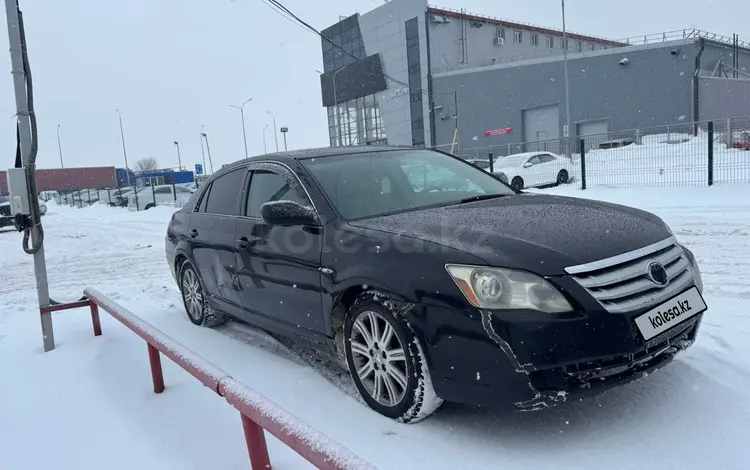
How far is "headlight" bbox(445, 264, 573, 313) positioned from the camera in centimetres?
240

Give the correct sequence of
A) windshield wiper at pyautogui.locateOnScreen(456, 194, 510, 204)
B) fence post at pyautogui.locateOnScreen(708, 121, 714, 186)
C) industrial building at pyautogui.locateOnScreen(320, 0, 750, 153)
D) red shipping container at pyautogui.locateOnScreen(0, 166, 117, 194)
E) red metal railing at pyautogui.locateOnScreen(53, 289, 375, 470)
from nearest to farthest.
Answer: red metal railing at pyautogui.locateOnScreen(53, 289, 375, 470) → windshield wiper at pyautogui.locateOnScreen(456, 194, 510, 204) → fence post at pyautogui.locateOnScreen(708, 121, 714, 186) → industrial building at pyautogui.locateOnScreen(320, 0, 750, 153) → red shipping container at pyautogui.locateOnScreen(0, 166, 117, 194)

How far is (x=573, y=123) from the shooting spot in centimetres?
4094

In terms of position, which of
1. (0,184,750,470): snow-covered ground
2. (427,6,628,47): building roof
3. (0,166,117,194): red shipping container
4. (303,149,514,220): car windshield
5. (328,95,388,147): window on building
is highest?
(427,6,628,47): building roof

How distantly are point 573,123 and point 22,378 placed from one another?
1650 inches

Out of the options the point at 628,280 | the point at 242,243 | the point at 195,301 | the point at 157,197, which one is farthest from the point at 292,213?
the point at 157,197

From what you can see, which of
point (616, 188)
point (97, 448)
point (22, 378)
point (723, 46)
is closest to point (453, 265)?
point (97, 448)

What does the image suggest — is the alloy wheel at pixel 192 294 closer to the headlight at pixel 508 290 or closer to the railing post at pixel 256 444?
the railing post at pixel 256 444

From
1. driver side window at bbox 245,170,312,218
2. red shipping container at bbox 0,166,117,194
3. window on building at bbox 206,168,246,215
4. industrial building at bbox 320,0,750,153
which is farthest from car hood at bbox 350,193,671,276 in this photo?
red shipping container at bbox 0,166,117,194

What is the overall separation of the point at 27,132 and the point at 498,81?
4309cm

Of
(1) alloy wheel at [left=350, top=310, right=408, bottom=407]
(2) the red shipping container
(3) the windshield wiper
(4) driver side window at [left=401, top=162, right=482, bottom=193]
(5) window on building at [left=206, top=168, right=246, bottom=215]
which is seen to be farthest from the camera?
(2) the red shipping container

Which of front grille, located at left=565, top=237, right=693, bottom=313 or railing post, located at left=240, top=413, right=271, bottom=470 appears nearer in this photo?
railing post, located at left=240, top=413, right=271, bottom=470

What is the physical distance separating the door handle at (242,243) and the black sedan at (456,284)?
2 cm

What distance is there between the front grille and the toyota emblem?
0.7 inches

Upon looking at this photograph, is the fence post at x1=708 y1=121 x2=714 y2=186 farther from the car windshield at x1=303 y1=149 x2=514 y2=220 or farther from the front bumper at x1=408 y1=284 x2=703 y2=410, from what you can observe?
the front bumper at x1=408 y1=284 x2=703 y2=410
